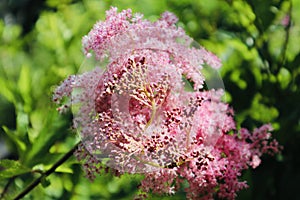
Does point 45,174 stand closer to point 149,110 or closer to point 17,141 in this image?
point 17,141

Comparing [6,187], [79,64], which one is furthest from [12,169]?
[79,64]

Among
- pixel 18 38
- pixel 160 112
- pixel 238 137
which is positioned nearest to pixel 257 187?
pixel 238 137

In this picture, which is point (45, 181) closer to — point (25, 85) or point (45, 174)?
point (45, 174)

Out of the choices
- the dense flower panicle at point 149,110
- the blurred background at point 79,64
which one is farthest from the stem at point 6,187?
the dense flower panicle at point 149,110

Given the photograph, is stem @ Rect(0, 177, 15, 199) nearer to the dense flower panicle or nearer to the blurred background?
the blurred background

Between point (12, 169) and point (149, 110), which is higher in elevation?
point (149, 110)

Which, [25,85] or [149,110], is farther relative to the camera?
[25,85]

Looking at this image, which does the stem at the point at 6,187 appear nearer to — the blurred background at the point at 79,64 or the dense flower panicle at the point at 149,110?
the blurred background at the point at 79,64

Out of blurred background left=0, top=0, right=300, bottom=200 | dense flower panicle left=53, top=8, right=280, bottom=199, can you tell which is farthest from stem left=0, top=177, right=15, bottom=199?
dense flower panicle left=53, top=8, right=280, bottom=199
